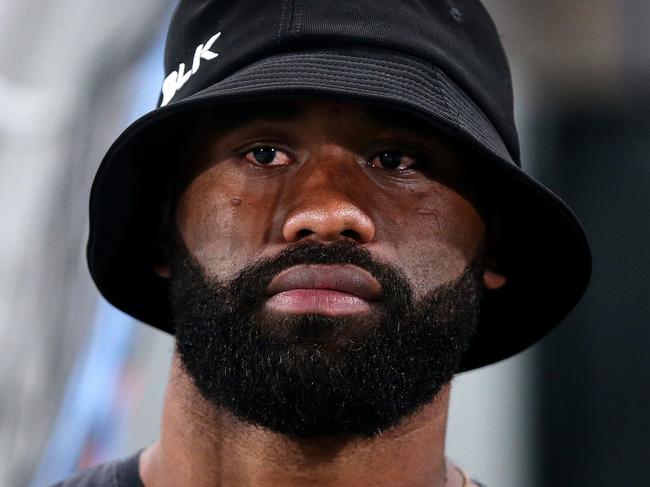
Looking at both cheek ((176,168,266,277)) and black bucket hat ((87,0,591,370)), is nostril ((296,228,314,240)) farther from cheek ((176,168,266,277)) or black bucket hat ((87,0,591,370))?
black bucket hat ((87,0,591,370))

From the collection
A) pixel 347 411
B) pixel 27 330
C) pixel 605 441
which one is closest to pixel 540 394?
pixel 605 441

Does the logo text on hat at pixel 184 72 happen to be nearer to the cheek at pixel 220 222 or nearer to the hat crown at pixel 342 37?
the hat crown at pixel 342 37

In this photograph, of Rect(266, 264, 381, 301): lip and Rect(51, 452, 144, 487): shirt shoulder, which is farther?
Rect(51, 452, 144, 487): shirt shoulder

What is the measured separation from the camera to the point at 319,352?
1.82 metres

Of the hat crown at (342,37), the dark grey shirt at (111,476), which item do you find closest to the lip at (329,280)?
the hat crown at (342,37)

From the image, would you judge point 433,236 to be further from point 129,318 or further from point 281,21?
point 129,318

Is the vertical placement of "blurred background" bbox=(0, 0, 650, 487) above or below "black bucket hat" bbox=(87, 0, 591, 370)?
below

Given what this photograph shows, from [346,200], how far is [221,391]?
421mm

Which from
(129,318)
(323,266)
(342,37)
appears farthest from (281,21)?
(129,318)

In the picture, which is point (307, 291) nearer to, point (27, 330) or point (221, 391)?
point (221, 391)

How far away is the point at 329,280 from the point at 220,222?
0.27 meters

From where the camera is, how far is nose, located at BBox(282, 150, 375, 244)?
1.83 metres

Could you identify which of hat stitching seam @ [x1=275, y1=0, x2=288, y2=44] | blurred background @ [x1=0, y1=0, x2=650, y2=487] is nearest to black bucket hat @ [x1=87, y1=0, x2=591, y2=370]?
hat stitching seam @ [x1=275, y1=0, x2=288, y2=44]

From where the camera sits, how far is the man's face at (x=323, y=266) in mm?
1832
